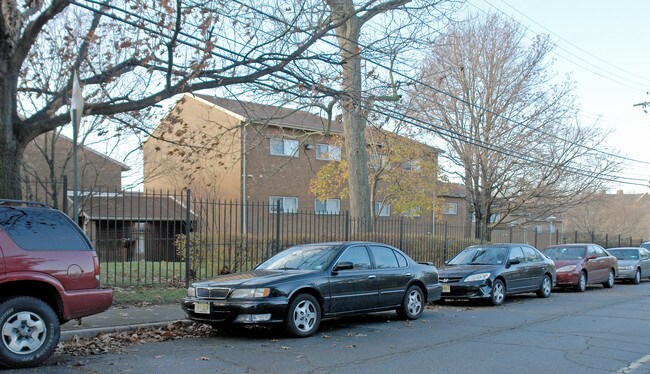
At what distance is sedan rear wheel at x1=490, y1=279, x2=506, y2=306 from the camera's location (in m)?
13.5

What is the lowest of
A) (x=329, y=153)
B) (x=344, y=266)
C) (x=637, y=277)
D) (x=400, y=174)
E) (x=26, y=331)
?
(x=637, y=277)

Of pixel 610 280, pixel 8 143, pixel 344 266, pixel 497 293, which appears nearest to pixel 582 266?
pixel 610 280

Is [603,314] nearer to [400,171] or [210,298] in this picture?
[210,298]

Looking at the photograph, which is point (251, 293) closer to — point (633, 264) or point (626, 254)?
point (633, 264)

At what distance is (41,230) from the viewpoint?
22.9 ft

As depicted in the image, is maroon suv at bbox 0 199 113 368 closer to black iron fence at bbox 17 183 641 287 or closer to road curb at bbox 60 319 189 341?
road curb at bbox 60 319 189 341

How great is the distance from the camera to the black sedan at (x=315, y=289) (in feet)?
27.8

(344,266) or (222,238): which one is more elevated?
(222,238)

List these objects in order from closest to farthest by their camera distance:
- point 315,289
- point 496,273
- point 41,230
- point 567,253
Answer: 1. point 41,230
2. point 315,289
3. point 496,273
4. point 567,253

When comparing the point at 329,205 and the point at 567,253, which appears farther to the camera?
the point at 329,205

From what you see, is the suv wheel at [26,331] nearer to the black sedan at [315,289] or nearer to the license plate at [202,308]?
the license plate at [202,308]

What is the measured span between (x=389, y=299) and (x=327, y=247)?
1.43 meters

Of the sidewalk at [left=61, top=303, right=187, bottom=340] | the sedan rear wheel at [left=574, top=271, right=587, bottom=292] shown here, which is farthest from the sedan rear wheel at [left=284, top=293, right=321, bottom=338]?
the sedan rear wheel at [left=574, top=271, right=587, bottom=292]

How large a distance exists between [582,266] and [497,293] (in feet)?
17.7
